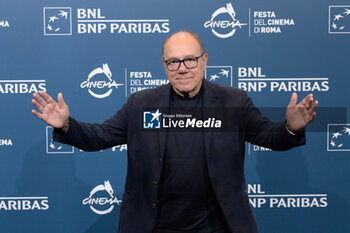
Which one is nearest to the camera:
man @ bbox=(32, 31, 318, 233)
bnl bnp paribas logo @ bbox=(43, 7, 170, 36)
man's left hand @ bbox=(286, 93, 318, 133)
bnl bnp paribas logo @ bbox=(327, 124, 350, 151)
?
man's left hand @ bbox=(286, 93, 318, 133)

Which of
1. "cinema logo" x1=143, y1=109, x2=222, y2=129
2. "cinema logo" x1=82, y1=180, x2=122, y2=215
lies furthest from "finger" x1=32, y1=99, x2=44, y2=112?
"cinema logo" x1=82, y1=180, x2=122, y2=215

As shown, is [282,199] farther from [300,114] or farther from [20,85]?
[20,85]

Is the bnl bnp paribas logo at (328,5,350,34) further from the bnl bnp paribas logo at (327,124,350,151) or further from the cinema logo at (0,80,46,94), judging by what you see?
the cinema logo at (0,80,46,94)

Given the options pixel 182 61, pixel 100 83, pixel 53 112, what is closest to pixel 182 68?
pixel 182 61

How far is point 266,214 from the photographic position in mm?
3320

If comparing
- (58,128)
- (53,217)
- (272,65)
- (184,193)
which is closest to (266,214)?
(272,65)

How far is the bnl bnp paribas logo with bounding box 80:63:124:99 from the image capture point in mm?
3158

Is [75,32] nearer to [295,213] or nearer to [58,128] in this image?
[58,128]

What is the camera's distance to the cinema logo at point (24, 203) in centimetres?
326

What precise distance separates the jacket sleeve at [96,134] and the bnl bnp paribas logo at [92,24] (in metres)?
1.06

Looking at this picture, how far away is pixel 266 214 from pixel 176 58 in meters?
1.85

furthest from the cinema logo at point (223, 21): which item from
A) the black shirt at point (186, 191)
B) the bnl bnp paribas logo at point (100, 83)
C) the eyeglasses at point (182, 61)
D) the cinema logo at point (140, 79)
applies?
the black shirt at point (186, 191)

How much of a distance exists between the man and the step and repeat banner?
1052 millimetres

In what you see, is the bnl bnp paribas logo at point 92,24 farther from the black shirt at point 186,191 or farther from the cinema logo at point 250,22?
the black shirt at point 186,191
